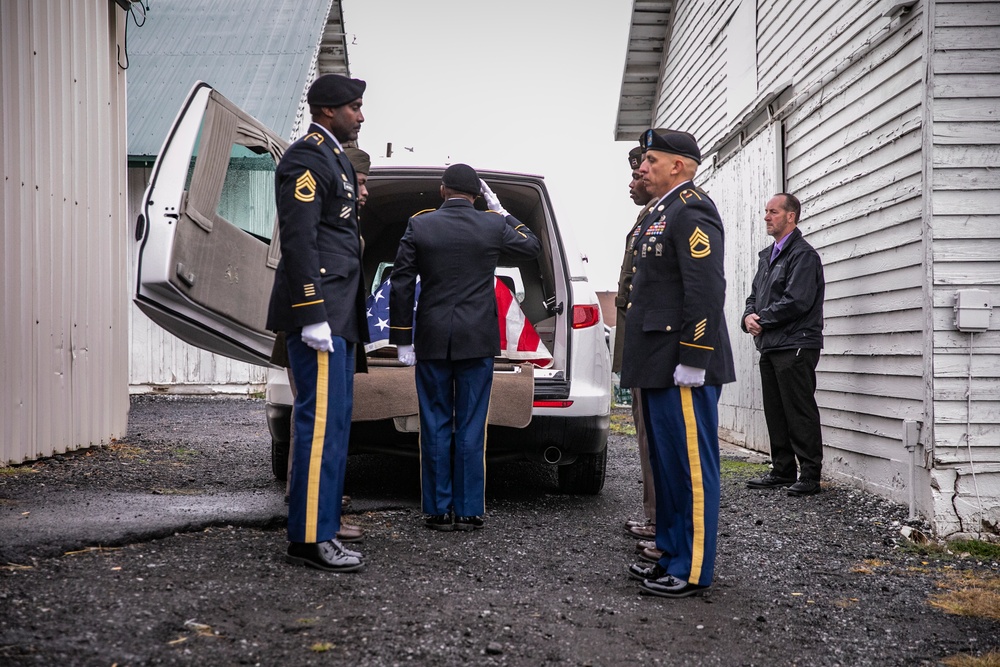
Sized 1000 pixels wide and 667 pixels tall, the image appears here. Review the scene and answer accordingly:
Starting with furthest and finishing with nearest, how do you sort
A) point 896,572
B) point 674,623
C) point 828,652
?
point 896,572 → point 674,623 → point 828,652

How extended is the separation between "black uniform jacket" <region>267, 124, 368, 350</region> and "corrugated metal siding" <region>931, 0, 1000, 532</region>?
10.1ft

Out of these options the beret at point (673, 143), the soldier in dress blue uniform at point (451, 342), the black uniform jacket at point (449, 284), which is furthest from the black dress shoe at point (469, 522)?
the beret at point (673, 143)

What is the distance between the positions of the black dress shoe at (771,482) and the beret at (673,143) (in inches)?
117

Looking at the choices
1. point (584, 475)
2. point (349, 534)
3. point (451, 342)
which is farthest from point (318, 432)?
point (584, 475)

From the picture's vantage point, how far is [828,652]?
2859 mm

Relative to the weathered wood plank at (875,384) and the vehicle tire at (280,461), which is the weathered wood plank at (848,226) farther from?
the vehicle tire at (280,461)

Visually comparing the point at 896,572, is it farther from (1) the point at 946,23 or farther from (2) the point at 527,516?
(1) the point at 946,23

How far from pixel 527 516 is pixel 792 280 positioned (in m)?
2.41

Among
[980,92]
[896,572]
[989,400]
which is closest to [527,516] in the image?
[896,572]

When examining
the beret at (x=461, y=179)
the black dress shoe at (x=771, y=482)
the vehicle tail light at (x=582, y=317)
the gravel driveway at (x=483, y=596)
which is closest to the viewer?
the gravel driveway at (x=483, y=596)

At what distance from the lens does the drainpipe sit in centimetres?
479

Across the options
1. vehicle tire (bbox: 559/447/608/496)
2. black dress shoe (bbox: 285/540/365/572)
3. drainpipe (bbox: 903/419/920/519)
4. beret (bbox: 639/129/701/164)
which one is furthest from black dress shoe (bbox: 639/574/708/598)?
drainpipe (bbox: 903/419/920/519)

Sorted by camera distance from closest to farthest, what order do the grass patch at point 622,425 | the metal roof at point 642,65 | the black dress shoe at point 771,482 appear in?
1. the black dress shoe at point 771,482
2. the grass patch at point 622,425
3. the metal roof at point 642,65

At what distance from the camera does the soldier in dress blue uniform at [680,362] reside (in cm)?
343
